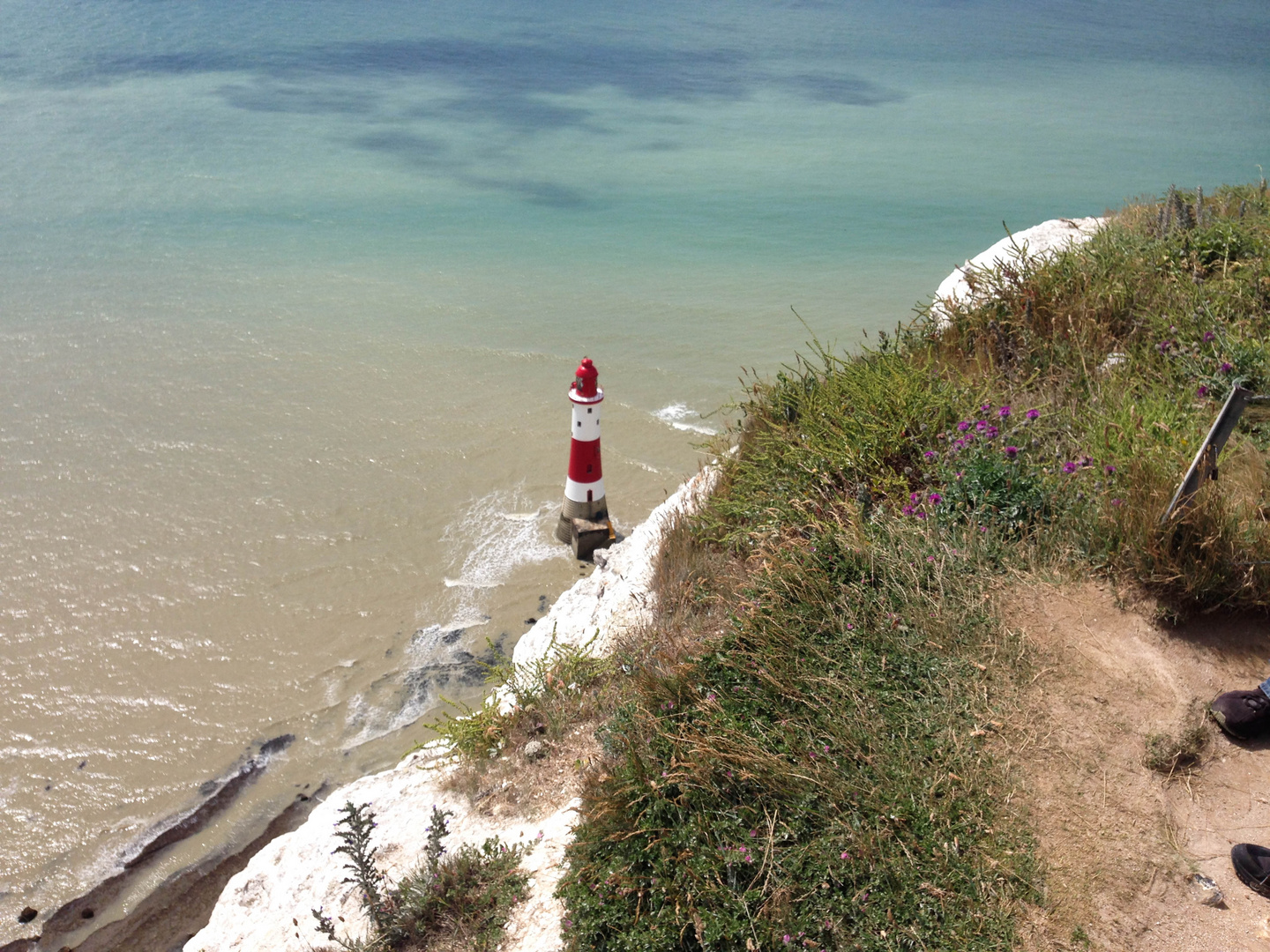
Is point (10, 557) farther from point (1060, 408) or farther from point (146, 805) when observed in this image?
point (1060, 408)

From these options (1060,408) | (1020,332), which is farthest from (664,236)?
(1060,408)

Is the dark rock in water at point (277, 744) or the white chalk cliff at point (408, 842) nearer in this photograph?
the white chalk cliff at point (408, 842)

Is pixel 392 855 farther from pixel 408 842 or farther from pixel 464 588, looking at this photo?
pixel 464 588

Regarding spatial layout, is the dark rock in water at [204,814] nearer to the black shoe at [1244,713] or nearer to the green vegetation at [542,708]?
the green vegetation at [542,708]

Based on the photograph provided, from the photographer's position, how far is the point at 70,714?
6754 mm

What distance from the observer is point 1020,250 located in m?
7.43

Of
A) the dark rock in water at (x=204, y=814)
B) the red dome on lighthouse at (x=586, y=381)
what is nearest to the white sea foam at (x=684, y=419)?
the red dome on lighthouse at (x=586, y=381)

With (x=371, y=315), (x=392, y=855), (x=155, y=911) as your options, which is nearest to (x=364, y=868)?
(x=392, y=855)

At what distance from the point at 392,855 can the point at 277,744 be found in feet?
7.92

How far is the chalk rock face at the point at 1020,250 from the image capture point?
7312 millimetres

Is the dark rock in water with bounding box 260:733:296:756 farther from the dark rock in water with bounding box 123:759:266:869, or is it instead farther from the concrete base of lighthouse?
the concrete base of lighthouse

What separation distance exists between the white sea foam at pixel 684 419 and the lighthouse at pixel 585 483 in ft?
7.41

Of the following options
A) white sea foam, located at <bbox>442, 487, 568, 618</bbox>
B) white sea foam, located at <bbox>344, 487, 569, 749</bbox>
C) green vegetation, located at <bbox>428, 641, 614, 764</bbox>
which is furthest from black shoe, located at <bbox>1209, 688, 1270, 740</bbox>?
white sea foam, located at <bbox>442, 487, 568, 618</bbox>

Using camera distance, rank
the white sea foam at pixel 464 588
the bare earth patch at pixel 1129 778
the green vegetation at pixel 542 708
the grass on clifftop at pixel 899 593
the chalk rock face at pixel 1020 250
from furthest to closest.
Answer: the chalk rock face at pixel 1020 250 → the white sea foam at pixel 464 588 → the green vegetation at pixel 542 708 → the grass on clifftop at pixel 899 593 → the bare earth patch at pixel 1129 778
